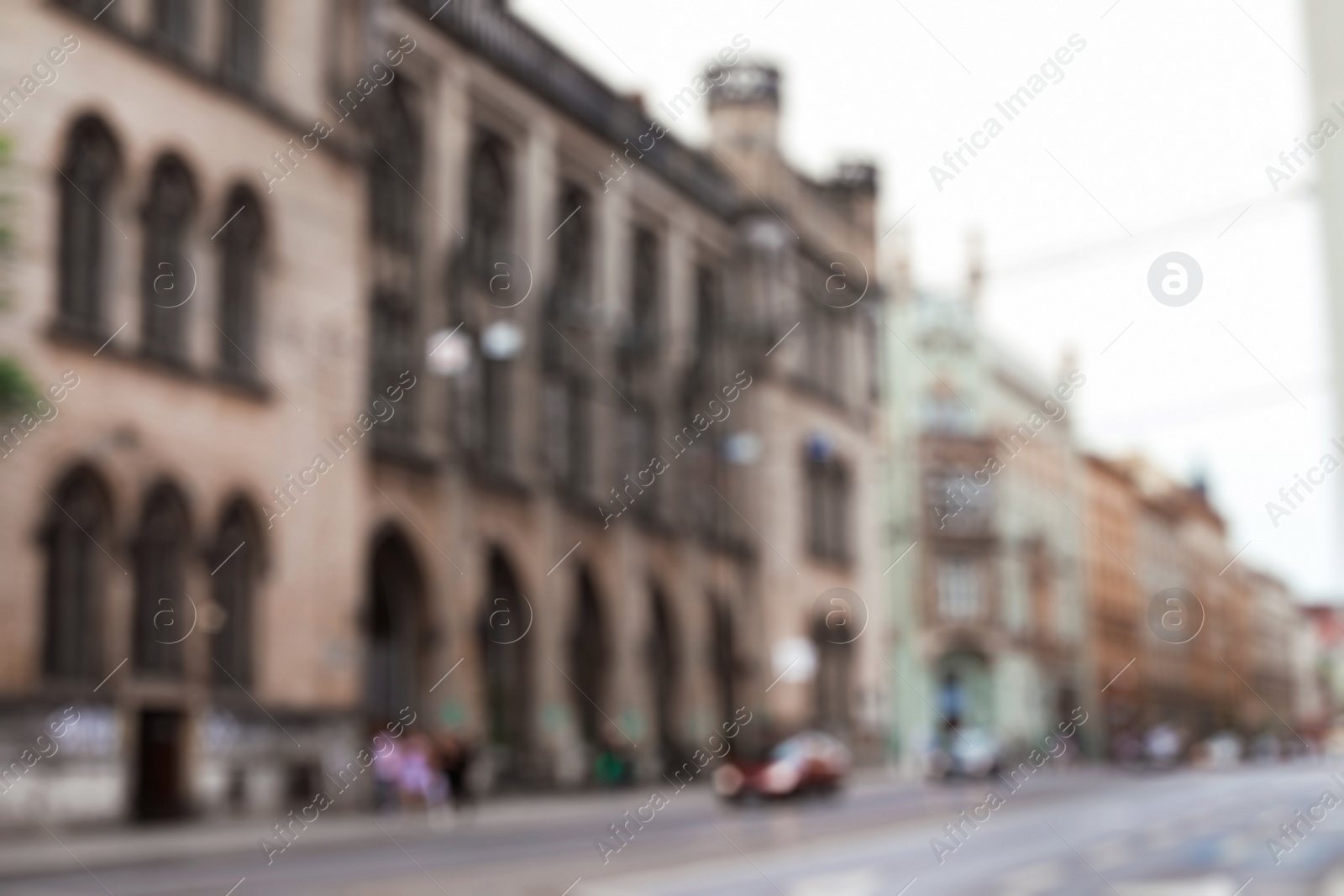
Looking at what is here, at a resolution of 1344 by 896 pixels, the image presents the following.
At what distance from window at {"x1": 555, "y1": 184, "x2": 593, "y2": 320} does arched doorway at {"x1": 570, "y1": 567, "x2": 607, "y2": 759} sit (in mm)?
7505

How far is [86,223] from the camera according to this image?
2944 cm

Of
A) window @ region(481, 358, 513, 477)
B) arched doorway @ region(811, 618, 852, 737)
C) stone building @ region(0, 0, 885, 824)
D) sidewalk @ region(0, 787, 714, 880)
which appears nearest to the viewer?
sidewalk @ region(0, 787, 714, 880)

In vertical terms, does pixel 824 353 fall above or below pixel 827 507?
above

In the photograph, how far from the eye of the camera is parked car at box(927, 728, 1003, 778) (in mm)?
56719

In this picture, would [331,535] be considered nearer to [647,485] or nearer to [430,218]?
[430,218]

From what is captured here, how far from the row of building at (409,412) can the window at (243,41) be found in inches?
3.2

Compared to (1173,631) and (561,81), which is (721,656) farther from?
(1173,631)

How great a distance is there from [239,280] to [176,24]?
4.81 m

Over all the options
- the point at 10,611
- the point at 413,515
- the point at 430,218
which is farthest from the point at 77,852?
the point at 430,218

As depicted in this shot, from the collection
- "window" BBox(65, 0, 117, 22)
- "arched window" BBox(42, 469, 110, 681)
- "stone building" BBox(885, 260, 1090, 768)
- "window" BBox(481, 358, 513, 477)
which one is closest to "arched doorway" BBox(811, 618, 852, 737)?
"stone building" BBox(885, 260, 1090, 768)

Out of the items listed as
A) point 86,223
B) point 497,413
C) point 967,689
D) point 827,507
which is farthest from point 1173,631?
point 86,223

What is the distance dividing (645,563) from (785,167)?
18.6m

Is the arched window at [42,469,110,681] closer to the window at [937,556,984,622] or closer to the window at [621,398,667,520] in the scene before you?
the window at [621,398,667,520]

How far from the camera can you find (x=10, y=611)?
26.5 metres
